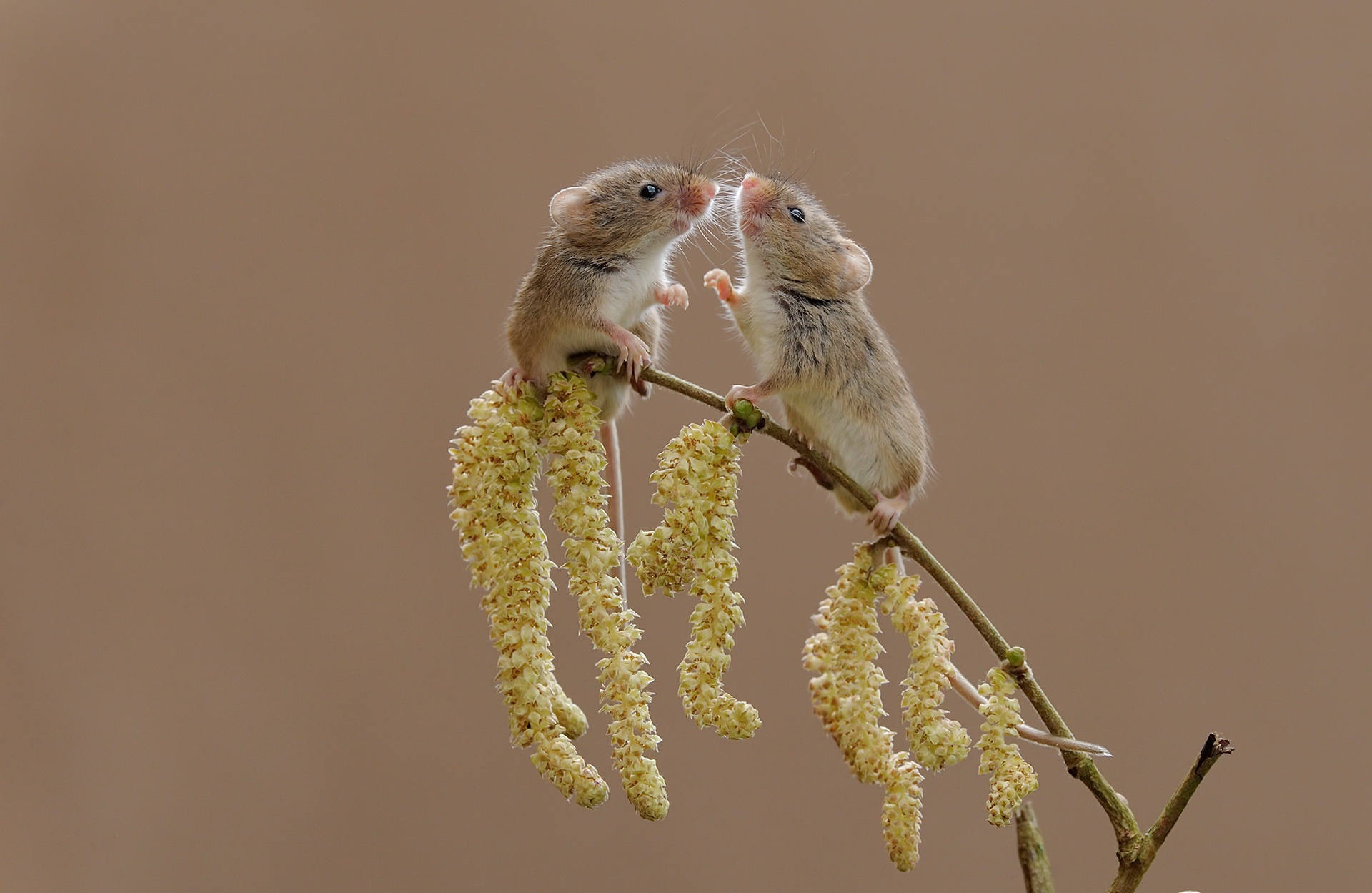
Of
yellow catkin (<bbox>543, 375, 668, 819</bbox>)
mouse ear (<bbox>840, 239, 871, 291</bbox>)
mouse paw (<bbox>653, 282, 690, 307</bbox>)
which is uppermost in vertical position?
mouse ear (<bbox>840, 239, 871, 291</bbox>)

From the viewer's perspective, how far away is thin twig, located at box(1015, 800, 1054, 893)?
1.35 m

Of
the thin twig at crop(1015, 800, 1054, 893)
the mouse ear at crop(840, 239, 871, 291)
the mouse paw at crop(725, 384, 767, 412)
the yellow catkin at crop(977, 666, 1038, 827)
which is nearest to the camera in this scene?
the yellow catkin at crop(977, 666, 1038, 827)

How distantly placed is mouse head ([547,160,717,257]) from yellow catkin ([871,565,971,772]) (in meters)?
0.53

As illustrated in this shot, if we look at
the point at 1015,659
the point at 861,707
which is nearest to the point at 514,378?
the point at 861,707

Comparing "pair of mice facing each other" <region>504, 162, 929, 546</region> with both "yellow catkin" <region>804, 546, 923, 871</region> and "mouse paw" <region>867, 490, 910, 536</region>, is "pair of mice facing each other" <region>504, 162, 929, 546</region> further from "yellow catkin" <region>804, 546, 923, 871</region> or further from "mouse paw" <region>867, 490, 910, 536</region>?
"yellow catkin" <region>804, 546, 923, 871</region>

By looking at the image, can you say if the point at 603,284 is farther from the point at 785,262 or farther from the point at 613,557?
the point at 613,557

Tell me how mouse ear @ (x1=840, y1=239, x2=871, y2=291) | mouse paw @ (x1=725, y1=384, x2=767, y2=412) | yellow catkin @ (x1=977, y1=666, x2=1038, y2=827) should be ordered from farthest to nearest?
mouse ear @ (x1=840, y1=239, x2=871, y2=291) → mouse paw @ (x1=725, y1=384, x2=767, y2=412) → yellow catkin @ (x1=977, y1=666, x2=1038, y2=827)

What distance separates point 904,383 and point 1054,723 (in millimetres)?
504

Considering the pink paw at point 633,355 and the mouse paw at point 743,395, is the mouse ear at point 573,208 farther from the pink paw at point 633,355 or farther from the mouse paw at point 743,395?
the mouse paw at point 743,395

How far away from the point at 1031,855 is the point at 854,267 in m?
0.79

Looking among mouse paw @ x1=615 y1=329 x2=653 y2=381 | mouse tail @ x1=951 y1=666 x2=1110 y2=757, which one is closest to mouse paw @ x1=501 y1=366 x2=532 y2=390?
mouse paw @ x1=615 y1=329 x2=653 y2=381

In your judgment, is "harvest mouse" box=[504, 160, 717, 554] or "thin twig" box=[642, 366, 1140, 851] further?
"harvest mouse" box=[504, 160, 717, 554]

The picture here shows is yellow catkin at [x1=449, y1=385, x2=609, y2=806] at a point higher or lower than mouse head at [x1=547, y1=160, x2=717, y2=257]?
lower

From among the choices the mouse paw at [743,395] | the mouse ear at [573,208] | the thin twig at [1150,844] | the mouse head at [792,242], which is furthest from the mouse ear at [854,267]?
the thin twig at [1150,844]
